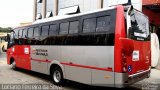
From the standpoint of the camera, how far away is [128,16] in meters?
7.59

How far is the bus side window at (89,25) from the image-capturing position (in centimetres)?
827

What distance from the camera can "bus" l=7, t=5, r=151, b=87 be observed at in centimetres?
737

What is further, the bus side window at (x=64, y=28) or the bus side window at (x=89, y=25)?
the bus side window at (x=64, y=28)

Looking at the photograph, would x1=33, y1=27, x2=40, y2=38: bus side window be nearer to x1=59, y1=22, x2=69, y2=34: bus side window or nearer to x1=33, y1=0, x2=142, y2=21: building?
x1=59, y1=22, x2=69, y2=34: bus side window

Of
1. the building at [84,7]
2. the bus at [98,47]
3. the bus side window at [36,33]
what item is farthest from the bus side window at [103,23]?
the building at [84,7]

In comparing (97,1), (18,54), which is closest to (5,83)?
(18,54)

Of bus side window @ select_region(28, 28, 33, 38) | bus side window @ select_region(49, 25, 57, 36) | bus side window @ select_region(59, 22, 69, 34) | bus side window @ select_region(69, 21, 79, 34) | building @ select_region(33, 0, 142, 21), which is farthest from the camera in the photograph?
building @ select_region(33, 0, 142, 21)

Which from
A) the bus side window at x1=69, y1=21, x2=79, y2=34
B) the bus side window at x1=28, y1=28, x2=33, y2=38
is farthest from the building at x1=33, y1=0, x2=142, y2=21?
the bus side window at x1=69, y1=21, x2=79, y2=34

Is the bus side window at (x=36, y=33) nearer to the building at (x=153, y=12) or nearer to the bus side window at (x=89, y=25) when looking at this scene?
the bus side window at (x=89, y=25)

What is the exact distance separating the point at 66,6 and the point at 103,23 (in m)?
20.8

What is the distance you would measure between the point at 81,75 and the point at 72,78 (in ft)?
1.95

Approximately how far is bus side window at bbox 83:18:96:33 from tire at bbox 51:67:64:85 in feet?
7.61

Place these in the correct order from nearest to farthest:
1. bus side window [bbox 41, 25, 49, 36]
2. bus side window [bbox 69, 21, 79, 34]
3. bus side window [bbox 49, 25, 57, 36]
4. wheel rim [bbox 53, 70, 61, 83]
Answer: bus side window [bbox 69, 21, 79, 34] < wheel rim [bbox 53, 70, 61, 83] < bus side window [bbox 49, 25, 57, 36] < bus side window [bbox 41, 25, 49, 36]

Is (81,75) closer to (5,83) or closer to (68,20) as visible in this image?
(68,20)
